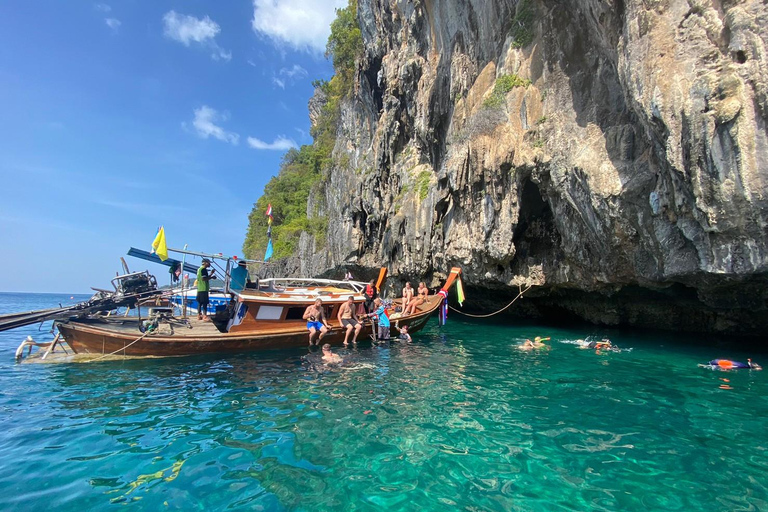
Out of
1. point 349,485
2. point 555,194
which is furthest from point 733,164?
point 349,485

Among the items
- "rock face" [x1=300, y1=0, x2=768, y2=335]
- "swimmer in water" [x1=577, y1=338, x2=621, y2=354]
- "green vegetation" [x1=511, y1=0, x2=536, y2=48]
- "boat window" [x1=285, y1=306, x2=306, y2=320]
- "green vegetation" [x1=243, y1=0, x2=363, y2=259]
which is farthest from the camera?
"green vegetation" [x1=243, y1=0, x2=363, y2=259]

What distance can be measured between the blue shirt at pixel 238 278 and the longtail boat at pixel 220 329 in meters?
0.74

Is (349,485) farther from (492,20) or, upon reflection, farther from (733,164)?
(492,20)

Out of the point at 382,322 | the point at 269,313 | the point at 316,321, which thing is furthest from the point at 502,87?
the point at 269,313

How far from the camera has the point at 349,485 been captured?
478cm

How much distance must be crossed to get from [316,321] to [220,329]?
3.34 meters

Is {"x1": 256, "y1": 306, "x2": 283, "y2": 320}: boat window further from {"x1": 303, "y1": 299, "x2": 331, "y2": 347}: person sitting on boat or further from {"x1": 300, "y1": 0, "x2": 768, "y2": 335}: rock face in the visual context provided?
{"x1": 300, "y1": 0, "x2": 768, "y2": 335}: rock face

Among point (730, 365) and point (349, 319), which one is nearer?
point (730, 365)

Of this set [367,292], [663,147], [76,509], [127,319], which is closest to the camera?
[76,509]

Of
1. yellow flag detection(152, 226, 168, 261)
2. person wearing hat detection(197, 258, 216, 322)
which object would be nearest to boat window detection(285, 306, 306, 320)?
person wearing hat detection(197, 258, 216, 322)

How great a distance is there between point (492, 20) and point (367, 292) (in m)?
14.3

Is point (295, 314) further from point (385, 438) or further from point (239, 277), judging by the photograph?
point (385, 438)

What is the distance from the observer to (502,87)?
16828mm

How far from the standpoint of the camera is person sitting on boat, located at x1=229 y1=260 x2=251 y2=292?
1496 centimetres
